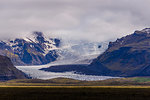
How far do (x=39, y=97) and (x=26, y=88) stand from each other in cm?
473

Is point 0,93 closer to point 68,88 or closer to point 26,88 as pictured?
point 26,88

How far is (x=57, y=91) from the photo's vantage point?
331ft

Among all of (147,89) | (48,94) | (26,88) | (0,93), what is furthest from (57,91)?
(147,89)

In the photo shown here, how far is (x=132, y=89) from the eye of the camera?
100 m

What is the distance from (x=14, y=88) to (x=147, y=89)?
3861 centimetres

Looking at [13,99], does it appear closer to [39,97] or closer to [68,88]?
[39,97]

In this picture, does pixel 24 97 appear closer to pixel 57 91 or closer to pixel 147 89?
pixel 57 91

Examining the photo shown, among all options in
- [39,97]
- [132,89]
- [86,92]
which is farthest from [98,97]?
[39,97]

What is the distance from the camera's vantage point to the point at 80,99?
10069cm

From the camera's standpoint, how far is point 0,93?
98.6 metres

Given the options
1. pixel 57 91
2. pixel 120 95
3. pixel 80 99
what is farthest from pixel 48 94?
pixel 120 95

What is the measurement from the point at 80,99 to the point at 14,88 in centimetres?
1943

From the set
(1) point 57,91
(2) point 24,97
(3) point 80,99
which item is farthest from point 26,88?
(3) point 80,99

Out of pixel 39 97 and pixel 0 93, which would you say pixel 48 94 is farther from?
pixel 0 93
